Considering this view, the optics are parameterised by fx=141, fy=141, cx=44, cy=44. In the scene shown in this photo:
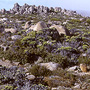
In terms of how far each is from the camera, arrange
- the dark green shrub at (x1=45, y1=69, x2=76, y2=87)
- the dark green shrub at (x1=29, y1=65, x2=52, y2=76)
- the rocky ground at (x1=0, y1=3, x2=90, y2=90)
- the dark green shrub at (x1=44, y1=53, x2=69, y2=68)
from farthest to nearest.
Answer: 1. the dark green shrub at (x1=44, y1=53, x2=69, y2=68)
2. the dark green shrub at (x1=29, y1=65, x2=52, y2=76)
3. the dark green shrub at (x1=45, y1=69, x2=76, y2=87)
4. the rocky ground at (x1=0, y1=3, x2=90, y2=90)

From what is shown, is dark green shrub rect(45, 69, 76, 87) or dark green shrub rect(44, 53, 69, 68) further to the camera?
dark green shrub rect(44, 53, 69, 68)

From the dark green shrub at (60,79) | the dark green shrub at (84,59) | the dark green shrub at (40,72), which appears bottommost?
the dark green shrub at (60,79)

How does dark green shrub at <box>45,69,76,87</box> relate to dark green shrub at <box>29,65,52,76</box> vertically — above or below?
below

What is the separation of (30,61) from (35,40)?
252 centimetres

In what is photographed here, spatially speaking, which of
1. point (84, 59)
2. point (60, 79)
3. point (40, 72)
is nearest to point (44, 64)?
point (40, 72)

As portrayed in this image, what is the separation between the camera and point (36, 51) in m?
9.43

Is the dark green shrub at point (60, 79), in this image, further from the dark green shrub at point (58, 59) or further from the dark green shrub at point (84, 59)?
the dark green shrub at point (84, 59)

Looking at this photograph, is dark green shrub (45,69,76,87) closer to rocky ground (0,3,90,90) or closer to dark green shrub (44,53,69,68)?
rocky ground (0,3,90,90)

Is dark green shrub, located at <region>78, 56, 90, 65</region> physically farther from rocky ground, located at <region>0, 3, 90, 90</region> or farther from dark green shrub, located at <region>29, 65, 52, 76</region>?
dark green shrub, located at <region>29, 65, 52, 76</region>

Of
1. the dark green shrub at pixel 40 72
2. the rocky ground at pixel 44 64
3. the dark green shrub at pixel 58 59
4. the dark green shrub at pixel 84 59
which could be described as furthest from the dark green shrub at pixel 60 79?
the dark green shrub at pixel 84 59

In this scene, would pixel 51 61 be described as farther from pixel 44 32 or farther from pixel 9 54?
pixel 44 32

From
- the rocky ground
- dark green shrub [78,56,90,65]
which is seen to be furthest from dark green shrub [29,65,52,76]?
dark green shrub [78,56,90,65]

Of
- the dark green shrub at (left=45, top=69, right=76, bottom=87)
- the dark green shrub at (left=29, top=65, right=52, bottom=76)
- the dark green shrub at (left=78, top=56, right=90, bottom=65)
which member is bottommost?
the dark green shrub at (left=45, top=69, right=76, bottom=87)

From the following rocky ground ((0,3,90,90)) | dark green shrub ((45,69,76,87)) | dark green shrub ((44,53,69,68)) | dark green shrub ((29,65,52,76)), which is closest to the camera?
rocky ground ((0,3,90,90))
